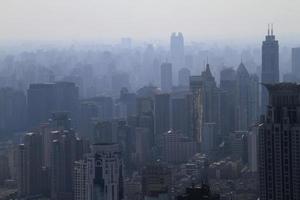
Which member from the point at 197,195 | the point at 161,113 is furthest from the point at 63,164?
the point at 197,195

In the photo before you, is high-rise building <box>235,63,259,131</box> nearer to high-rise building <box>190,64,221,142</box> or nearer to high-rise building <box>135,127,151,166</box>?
high-rise building <box>190,64,221,142</box>

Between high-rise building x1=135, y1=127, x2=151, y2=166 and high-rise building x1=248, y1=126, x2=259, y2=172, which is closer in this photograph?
high-rise building x1=248, y1=126, x2=259, y2=172

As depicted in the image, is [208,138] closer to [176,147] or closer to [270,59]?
[176,147]

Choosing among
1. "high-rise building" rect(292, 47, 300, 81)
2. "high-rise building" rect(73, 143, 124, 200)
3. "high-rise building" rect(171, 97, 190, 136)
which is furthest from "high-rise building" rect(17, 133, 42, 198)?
"high-rise building" rect(292, 47, 300, 81)

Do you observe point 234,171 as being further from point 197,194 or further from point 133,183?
point 197,194

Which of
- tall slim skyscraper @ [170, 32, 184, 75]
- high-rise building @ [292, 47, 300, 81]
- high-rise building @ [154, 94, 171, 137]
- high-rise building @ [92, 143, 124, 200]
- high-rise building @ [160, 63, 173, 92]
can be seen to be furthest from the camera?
high-rise building @ [160, 63, 173, 92]

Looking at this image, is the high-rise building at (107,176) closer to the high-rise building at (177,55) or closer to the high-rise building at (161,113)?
the high-rise building at (161,113)

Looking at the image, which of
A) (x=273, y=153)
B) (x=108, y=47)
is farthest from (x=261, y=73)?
(x=273, y=153)
